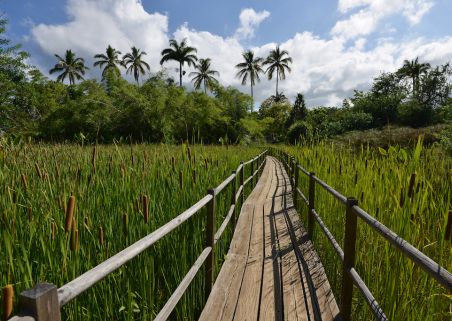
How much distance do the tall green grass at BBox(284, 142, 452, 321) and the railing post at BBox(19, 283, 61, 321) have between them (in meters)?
1.41

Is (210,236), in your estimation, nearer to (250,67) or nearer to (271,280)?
(271,280)

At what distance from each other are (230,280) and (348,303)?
3.91 feet

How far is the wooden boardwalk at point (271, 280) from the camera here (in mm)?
2479

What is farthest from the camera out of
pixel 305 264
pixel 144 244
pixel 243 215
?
pixel 243 215

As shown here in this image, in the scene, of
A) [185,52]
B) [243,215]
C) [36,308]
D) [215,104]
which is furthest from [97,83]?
[36,308]

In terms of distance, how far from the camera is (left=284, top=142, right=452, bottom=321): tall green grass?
1.67 metres

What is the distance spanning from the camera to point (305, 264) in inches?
132

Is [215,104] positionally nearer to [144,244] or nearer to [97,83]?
[97,83]

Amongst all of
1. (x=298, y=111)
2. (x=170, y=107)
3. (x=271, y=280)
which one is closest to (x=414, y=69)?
(x=298, y=111)

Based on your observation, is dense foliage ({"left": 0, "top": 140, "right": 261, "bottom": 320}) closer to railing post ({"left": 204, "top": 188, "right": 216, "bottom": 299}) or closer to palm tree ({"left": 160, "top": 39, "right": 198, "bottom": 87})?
railing post ({"left": 204, "top": 188, "right": 216, "bottom": 299})

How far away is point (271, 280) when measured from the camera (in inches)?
120

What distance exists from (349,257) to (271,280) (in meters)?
1.09

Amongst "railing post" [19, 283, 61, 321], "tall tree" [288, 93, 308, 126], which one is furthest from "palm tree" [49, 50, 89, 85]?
"railing post" [19, 283, 61, 321]

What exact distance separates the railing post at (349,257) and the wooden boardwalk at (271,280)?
225 millimetres
